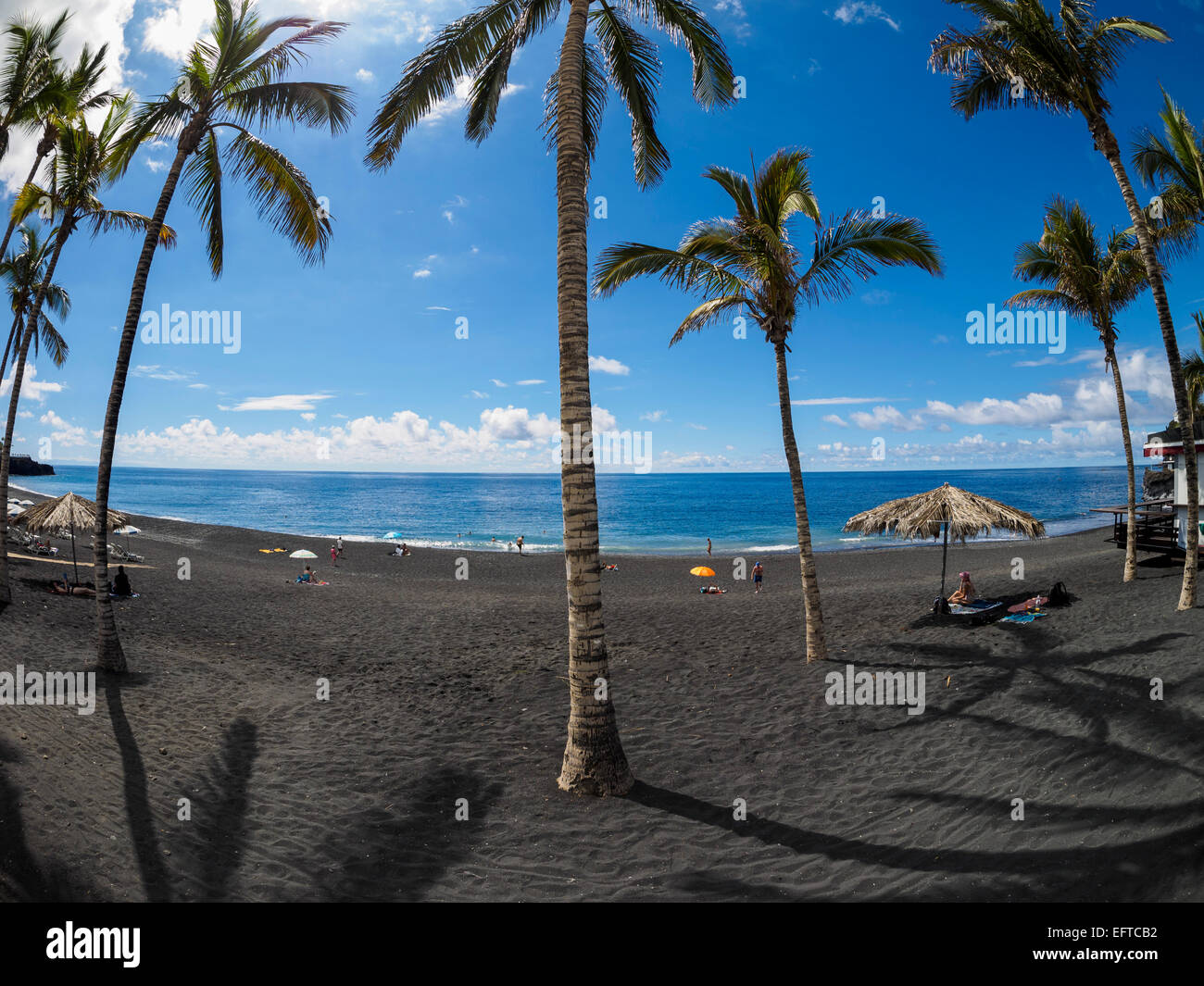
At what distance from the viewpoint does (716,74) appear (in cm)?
935

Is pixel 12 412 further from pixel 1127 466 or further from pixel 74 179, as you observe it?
pixel 1127 466

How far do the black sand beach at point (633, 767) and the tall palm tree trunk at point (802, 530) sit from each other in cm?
55

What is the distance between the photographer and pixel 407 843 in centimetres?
610

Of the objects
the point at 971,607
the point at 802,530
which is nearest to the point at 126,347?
the point at 802,530

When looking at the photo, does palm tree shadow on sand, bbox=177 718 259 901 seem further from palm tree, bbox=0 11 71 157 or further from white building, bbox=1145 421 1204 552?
white building, bbox=1145 421 1204 552

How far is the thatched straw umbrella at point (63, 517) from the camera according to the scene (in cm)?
1681

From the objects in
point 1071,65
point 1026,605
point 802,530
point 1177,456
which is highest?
point 1071,65

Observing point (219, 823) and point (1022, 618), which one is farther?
point (1022, 618)

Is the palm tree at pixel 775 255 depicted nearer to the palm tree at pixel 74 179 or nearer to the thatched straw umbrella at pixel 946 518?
the thatched straw umbrella at pixel 946 518

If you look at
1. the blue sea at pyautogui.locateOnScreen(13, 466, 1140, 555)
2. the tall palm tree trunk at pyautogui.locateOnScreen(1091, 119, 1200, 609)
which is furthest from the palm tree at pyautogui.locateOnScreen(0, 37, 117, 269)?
the blue sea at pyautogui.locateOnScreen(13, 466, 1140, 555)

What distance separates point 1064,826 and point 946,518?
30.5ft

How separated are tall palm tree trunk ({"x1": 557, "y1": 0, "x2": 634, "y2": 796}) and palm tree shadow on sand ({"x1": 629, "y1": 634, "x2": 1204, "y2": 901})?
70cm

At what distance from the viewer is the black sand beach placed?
534cm
